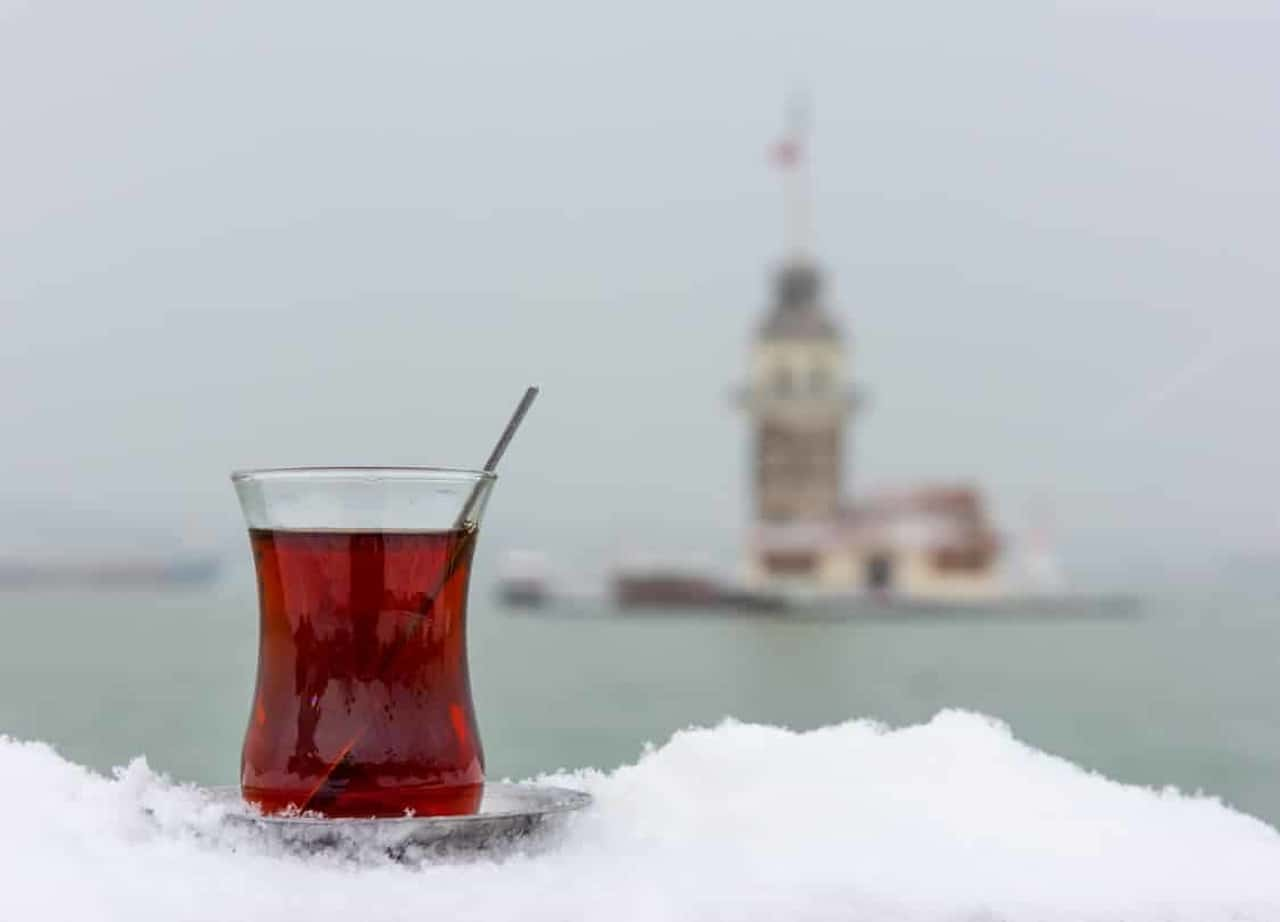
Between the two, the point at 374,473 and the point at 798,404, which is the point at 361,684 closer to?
the point at 374,473

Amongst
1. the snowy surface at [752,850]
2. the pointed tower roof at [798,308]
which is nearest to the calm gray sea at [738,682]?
the snowy surface at [752,850]

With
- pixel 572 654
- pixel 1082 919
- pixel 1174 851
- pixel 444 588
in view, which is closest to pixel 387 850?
pixel 444 588

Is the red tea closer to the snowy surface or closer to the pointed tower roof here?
the snowy surface

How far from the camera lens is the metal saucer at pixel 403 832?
1.59m

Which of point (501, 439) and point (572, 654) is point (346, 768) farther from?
point (572, 654)

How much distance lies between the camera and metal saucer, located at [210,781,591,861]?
1.59 meters

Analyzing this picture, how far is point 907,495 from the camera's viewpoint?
4419 cm

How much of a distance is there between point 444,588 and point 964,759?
0.55 metres

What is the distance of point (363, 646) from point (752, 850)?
38 cm

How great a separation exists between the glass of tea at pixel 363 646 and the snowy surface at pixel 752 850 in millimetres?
96

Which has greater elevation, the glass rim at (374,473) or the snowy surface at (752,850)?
the glass rim at (374,473)

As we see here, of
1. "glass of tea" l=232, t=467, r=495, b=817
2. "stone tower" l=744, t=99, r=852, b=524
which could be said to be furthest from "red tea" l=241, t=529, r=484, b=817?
"stone tower" l=744, t=99, r=852, b=524

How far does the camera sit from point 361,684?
1.73 m

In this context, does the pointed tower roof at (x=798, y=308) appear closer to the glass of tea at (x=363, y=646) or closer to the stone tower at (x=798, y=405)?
the stone tower at (x=798, y=405)
